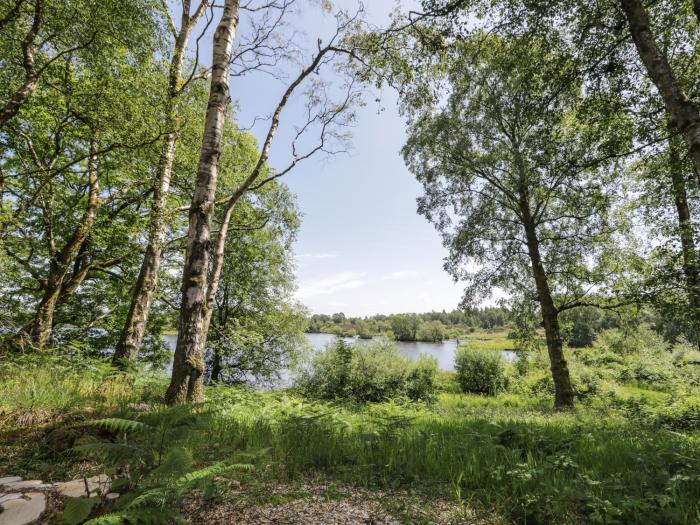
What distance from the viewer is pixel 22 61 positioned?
22.6ft

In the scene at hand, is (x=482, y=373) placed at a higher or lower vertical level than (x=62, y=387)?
lower

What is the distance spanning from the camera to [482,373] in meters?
19.7

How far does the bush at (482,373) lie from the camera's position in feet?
64.1

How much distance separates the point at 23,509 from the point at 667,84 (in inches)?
351

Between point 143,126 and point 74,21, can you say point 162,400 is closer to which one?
point 143,126

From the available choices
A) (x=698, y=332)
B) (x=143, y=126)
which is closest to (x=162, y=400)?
(x=143, y=126)

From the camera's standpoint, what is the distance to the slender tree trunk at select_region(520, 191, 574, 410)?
11617mm

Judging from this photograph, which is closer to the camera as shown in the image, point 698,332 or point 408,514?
point 408,514

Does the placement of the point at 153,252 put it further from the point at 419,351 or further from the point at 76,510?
the point at 419,351

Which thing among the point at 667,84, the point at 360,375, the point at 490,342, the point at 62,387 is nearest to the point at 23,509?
the point at 62,387

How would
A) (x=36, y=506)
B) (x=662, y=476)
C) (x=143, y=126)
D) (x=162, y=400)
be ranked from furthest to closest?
(x=143, y=126), (x=162, y=400), (x=662, y=476), (x=36, y=506)

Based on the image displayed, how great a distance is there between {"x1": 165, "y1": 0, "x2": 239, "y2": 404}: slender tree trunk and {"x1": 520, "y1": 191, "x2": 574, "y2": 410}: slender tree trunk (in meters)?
11.5

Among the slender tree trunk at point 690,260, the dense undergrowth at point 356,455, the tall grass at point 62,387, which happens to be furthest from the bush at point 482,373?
the tall grass at point 62,387

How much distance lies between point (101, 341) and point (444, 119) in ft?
55.4
